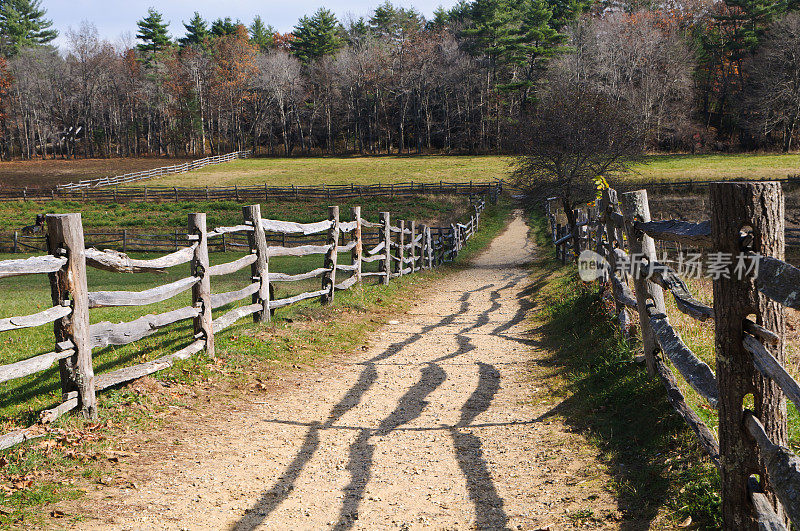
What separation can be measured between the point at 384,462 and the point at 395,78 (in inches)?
3072

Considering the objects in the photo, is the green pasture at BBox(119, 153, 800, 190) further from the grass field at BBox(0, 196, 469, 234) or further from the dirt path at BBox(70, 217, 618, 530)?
the dirt path at BBox(70, 217, 618, 530)

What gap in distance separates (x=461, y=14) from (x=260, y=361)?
93.8 m

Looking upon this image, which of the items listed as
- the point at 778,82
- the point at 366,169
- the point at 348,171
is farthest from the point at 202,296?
the point at 778,82

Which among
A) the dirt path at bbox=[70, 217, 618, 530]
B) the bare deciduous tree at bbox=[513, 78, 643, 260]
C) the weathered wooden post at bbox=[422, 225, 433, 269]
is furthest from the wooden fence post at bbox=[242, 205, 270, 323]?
the bare deciduous tree at bbox=[513, 78, 643, 260]

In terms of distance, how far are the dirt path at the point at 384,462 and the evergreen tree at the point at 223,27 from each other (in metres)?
98.2

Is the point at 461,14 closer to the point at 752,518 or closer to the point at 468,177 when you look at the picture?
the point at 468,177

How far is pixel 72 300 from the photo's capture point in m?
5.58

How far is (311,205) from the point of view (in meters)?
44.0

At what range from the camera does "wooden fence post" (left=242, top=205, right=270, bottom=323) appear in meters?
9.24

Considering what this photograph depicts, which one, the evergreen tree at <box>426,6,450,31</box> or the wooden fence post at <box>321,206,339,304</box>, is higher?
the evergreen tree at <box>426,6,450,31</box>

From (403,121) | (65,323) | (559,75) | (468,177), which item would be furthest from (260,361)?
(403,121)

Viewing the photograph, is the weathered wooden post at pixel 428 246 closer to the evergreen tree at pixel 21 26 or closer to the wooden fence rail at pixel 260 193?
the wooden fence rail at pixel 260 193

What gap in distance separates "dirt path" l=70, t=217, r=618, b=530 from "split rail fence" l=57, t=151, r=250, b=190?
51815 mm

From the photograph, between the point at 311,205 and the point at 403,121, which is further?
the point at 403,121
